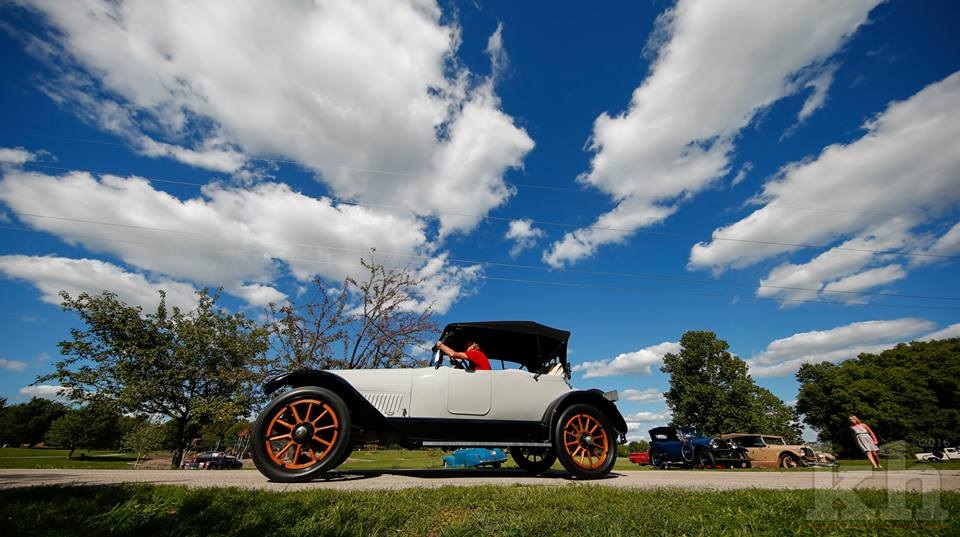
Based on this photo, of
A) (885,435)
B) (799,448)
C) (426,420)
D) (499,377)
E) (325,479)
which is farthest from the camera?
(885,435)

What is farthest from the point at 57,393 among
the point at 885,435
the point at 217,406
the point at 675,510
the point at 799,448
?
the point at 885,435

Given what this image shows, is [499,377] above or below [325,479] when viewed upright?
above

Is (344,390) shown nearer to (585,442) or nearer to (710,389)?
(585,442)

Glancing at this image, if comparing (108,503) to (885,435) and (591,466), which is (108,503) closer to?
(591,466)

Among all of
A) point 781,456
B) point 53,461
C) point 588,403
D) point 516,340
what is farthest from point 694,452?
point 53,461

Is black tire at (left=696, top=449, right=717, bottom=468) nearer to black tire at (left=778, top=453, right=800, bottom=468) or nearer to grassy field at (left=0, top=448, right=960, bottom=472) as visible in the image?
grassy field at (left=0, top=448, right=960, bottom=472)

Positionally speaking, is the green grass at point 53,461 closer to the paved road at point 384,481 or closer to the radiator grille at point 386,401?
the paved road at point 384,481

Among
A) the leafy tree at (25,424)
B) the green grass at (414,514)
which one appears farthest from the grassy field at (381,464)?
the leafy tree at (25,424)

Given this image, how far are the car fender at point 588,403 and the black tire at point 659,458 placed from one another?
14204 millimetres

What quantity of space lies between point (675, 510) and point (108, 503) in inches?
165

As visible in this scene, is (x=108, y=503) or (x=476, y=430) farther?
(x=476, y=430)

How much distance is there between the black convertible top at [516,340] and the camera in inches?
241

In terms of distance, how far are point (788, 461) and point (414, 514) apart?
23015mm

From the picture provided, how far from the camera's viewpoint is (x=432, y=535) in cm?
270
